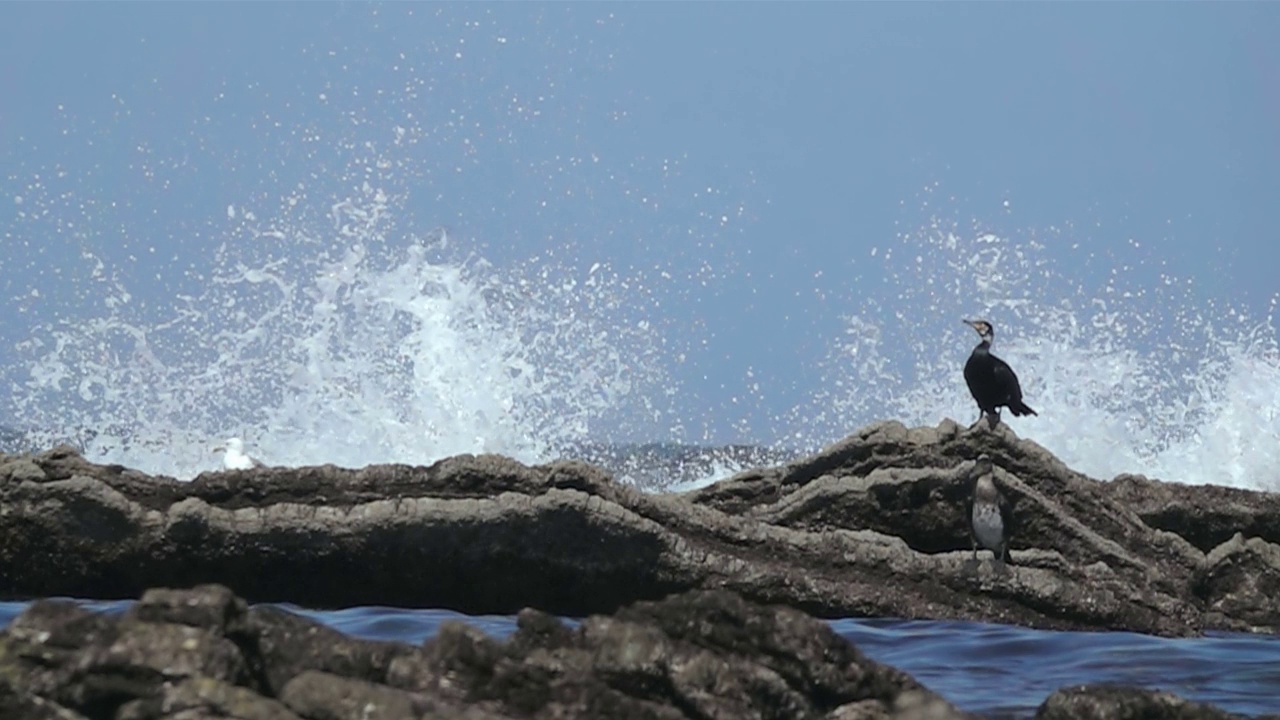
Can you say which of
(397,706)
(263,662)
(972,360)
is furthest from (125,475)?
(972,360)

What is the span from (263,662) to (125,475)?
4075 mm

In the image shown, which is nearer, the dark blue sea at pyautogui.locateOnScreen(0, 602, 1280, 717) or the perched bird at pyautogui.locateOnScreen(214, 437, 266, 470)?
the dark blue sea at pyautogui.locateOnScreen(0, 602, 1280, 717)

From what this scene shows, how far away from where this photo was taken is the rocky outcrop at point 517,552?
7.89m

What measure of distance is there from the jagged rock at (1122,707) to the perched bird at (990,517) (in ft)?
12.2

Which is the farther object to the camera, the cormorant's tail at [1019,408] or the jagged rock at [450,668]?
the cormorant's tail at [1019,408]

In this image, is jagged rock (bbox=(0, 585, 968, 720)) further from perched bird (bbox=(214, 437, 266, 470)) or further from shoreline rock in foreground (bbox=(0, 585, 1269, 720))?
perched bird (bbox=(214, 437, 266, 470))

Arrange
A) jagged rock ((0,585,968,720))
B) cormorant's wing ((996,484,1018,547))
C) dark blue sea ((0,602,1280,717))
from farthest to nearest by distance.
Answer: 1. cormorant's wing ((996,484,1018,547))
2. dark blue sea ((0,602,1280,717))
3. jagged rock ((0,585,968,720))

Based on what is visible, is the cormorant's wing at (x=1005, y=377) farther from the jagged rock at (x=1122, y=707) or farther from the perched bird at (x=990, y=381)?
the jagged rock at (x=1122, y=707)

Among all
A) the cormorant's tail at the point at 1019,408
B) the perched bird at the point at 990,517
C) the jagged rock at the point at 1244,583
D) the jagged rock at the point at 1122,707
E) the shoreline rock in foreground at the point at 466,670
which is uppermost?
the cormorant's tail at the point at 1019,408

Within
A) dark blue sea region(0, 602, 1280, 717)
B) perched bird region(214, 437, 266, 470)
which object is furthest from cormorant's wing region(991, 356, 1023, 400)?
perched bird region(214, 437, 266, 470)

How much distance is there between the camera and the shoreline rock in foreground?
4.12 meters

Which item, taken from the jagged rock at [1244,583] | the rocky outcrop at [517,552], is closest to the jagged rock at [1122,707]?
the rocky outcrop at [517,552]

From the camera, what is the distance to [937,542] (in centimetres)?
961

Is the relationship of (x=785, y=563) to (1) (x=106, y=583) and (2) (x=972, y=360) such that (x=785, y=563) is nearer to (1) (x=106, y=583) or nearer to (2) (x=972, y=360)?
(1) (x=106, y=583)
